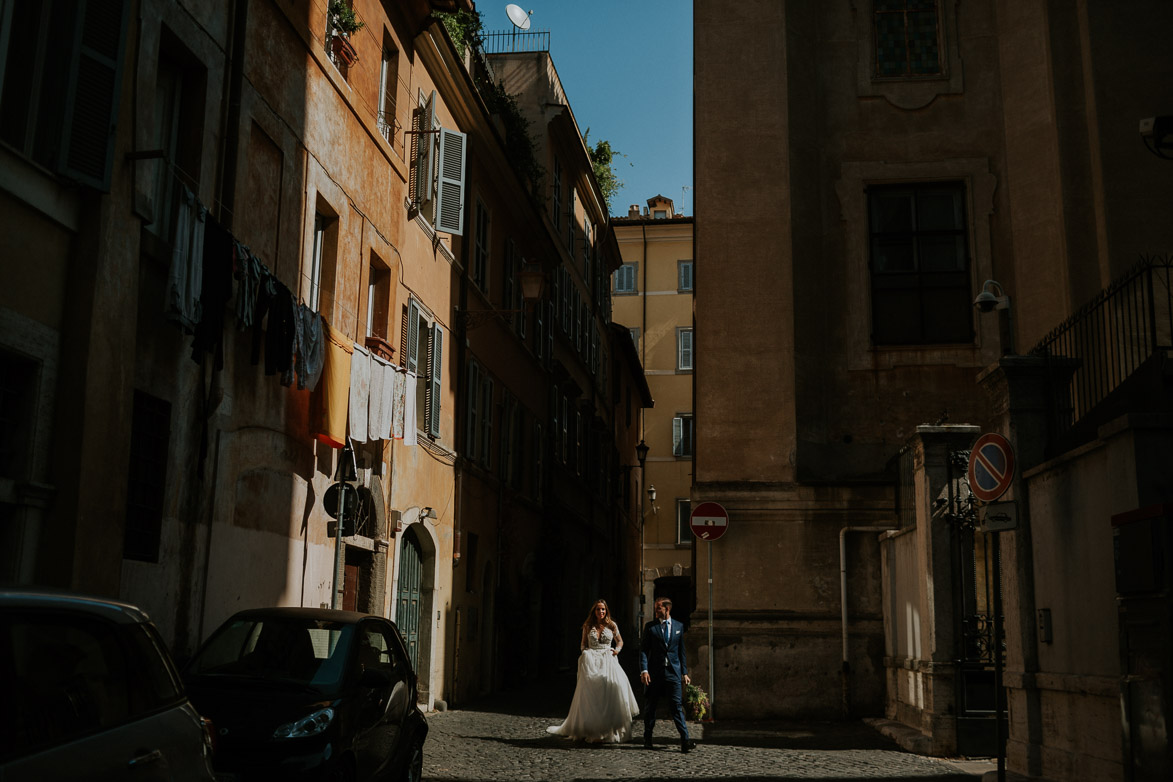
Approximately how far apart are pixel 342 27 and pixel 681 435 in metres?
36.9

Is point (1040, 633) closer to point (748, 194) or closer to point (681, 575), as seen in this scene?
point (748, 194)

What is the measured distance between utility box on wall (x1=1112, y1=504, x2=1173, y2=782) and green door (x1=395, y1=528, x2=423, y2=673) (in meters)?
12.0

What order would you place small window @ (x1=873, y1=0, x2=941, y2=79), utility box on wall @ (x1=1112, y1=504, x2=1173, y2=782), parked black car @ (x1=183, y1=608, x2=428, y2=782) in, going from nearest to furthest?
utility box on wall @ (x1=1112, y1=504, x2=1173, y2=782)
parked black car @ (x1=183, y1=608, x2=428, y2=782)
small window @ (x1=873, y1=0, x2=941, y2=79)

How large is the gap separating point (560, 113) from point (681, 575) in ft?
80.2

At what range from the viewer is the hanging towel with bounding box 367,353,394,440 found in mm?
15188

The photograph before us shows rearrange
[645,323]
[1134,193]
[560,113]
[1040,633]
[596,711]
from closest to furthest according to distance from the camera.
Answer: [1040,633] < [596,711] < [1134,193] < [560,113] < [645,323]

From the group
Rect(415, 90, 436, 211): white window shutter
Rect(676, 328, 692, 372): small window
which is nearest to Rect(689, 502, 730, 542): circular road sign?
Rect(415, 90, 436, 211): white window shutter

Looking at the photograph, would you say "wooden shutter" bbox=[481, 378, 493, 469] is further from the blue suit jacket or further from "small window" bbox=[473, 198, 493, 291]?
the blue suit jacket

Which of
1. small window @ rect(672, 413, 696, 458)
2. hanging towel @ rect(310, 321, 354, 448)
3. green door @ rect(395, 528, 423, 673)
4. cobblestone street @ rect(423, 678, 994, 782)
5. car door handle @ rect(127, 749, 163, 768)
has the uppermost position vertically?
small window @ rect(672, 413, 696, 458)

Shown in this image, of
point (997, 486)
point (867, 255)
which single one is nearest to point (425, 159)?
point (867, 255)

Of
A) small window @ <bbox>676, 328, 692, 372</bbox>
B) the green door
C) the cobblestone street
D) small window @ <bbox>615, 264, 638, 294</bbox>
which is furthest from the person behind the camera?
small window @ <bbox>615, 264, 638, 294</bbox>

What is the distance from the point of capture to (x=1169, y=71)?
1739 centimetres

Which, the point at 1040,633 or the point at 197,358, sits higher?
the point at 197,358

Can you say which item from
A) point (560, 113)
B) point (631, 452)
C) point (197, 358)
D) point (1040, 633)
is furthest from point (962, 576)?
point (631, 452)
